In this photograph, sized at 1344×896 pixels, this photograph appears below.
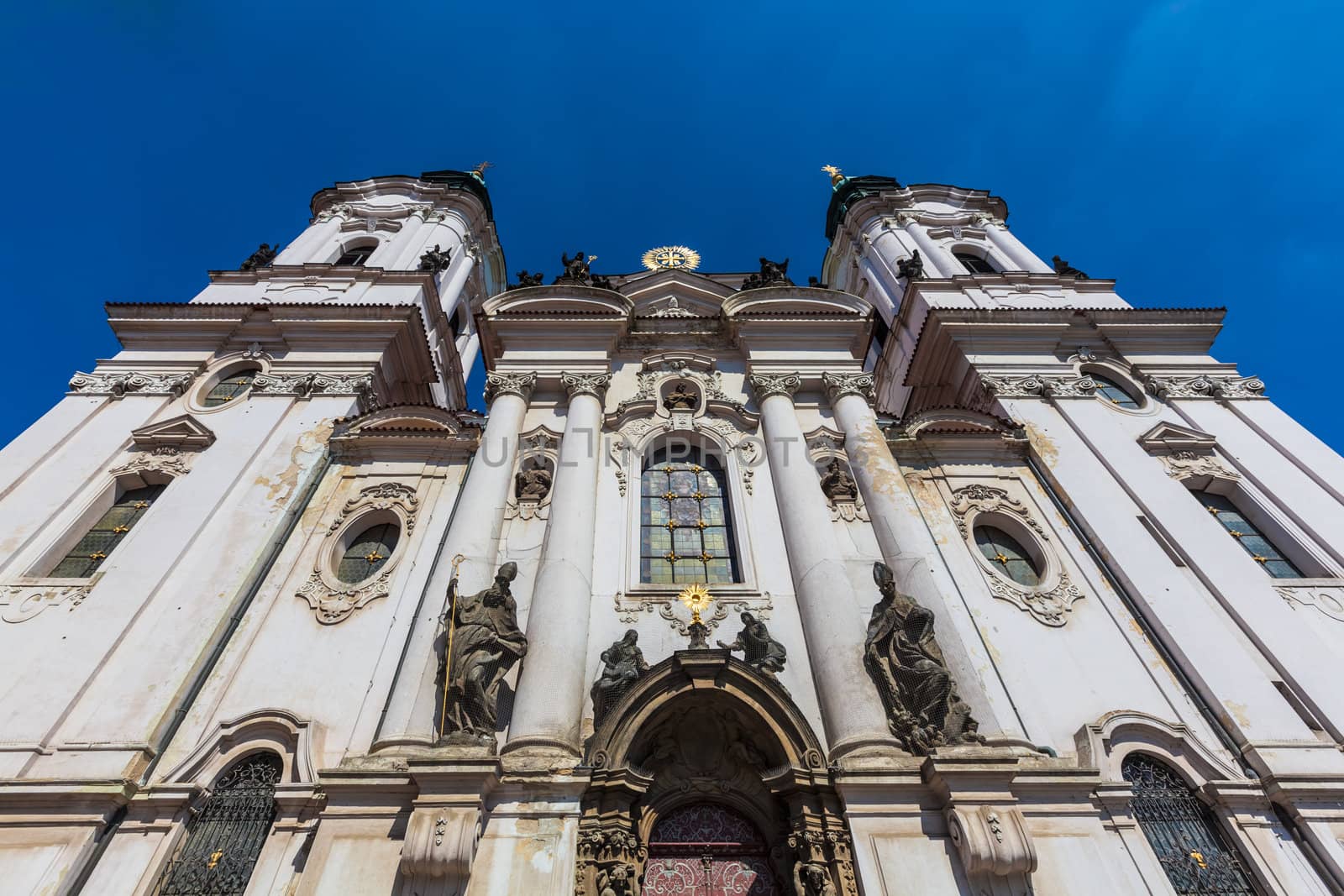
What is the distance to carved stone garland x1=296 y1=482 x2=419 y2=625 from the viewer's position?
10.1 meters

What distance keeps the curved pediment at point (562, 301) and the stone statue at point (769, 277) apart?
9.82 feet

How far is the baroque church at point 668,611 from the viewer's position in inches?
291

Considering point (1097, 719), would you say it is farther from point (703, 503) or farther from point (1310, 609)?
point (703, 503)

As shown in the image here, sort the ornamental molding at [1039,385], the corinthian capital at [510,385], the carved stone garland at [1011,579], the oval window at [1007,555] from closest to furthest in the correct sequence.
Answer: the carved stone garland at [1011,579], the oval window at [1007,555], the corinthian capital at [510,385], the ornamental molding at [1039,385]

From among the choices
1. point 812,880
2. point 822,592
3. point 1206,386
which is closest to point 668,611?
point 822,592

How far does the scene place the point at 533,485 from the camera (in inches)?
451

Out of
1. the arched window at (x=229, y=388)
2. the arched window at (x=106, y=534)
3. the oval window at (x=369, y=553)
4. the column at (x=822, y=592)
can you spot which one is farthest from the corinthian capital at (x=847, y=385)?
the arched window at (x=106, y=534)

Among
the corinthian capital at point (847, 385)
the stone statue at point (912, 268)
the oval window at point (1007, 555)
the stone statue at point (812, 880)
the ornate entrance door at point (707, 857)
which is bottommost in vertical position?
the stone statue at point (812, 880)

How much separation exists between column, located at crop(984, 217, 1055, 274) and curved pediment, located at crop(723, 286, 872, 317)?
→ 6950mm

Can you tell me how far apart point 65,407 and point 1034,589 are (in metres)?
16.8

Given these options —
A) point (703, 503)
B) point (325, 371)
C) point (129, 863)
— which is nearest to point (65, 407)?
point (325, 371)

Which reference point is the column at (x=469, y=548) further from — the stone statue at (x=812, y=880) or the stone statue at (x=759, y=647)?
the stone statue at (x=812, y=880)

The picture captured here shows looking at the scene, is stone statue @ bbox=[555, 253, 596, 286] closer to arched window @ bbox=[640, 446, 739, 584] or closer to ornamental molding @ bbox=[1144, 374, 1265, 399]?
→ arched window @ bbox=[640, 446, 739, 584]

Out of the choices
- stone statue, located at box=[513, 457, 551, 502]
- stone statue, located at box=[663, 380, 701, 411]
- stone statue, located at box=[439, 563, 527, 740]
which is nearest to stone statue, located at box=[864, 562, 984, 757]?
stone statue, located at box=[439, 563, 527, 740]
